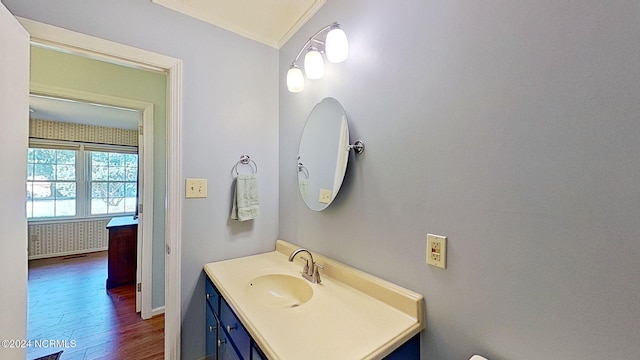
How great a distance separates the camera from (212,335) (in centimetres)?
140

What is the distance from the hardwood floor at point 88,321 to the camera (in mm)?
1801

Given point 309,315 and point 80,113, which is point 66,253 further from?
point 309,315

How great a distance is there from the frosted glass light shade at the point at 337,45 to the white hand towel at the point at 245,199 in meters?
0.92

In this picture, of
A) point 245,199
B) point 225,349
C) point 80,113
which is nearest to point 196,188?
point 245,199

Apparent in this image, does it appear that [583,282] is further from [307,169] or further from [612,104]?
[307,169]

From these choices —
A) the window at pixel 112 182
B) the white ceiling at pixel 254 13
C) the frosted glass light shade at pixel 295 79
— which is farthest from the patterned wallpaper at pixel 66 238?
the frosted glass light shade at pixel 295 79

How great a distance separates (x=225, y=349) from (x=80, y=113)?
4.20 metres

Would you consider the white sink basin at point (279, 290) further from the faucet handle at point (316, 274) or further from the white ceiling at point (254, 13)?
the white ceiling at point (254, 13)

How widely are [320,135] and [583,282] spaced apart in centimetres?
114

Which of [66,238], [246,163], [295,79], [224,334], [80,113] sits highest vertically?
[80,113]

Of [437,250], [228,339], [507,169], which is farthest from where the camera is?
[228,339]

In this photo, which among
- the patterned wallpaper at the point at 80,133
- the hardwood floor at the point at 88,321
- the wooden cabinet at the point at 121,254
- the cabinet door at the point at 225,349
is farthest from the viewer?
the patterned wallpaper at the point at 80,133

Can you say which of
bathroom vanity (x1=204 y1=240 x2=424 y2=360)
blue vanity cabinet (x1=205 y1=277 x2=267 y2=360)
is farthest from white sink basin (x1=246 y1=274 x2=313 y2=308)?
blue vanity cabinet (x1=205 y1=277 x2=267 y2=360)

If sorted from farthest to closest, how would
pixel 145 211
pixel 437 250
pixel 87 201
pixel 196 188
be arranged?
pixel 87 201 < pixel 145 211 < pixel 196 188 < pixel 437 250
